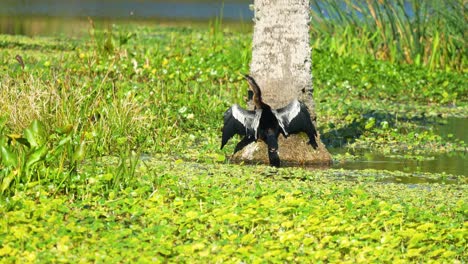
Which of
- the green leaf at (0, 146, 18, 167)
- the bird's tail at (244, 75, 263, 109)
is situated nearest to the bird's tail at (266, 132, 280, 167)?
the bird's tail at (244, 75, 263, 109)

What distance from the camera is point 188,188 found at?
7.54 m

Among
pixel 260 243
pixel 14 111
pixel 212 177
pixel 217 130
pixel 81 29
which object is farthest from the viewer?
pixel 81 29

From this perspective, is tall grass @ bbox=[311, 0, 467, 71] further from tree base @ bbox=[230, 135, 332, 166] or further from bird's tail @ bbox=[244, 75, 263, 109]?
bird's tail @ bbox=[244, 75, 263, 109]

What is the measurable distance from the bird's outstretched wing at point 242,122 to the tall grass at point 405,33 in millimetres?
6083

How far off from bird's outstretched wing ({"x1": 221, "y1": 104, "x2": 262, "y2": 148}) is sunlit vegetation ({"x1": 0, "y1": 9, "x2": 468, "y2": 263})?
0.30 meters

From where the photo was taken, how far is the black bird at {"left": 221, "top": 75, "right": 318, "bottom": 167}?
29.5 feet

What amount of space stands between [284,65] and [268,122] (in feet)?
1.62

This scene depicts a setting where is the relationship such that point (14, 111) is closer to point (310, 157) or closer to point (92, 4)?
point (310, 157)

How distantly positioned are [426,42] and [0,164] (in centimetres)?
910

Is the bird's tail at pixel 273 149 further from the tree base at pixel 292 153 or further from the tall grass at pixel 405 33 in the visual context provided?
the tall grass at pixel 405 33

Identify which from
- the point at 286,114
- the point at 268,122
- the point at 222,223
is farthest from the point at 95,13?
the point at 222,223

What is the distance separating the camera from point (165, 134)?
9.97 metres

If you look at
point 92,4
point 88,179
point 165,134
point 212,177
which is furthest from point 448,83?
point 92,4

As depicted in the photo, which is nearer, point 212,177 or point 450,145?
point 212,177
